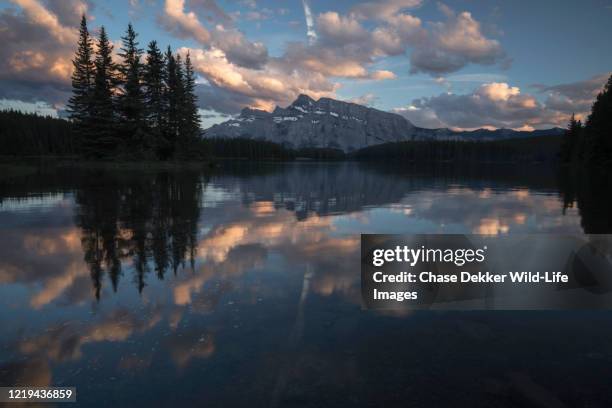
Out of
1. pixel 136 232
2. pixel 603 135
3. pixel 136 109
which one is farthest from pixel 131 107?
pixel 603 135

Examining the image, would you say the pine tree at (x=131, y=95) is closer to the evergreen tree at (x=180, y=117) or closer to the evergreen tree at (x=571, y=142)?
the evergreen tree at (x=180, y=117)

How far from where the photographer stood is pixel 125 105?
51625 mm

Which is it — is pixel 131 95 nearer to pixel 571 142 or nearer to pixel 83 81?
pixel 83 81

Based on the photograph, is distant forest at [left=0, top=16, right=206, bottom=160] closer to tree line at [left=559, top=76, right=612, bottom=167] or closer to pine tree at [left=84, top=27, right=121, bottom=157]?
pine tree at [left=84, top=27, right=121, bottom=157]

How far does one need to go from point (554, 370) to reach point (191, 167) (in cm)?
5829

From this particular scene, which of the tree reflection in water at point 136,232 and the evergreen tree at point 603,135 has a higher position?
the evergreen tree at point 603,135

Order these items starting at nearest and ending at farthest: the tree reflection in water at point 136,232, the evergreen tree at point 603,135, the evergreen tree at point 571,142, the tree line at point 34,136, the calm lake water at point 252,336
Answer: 1. the calm lake water at point 252,336
2. the tree reflection in water at point 136,232
3. the evergreen tree at point 603,135
4. the evergreen tree at point 571,142
5. the tree line at point 34,136

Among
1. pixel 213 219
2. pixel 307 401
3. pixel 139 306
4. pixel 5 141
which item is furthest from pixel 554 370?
pixel 5 141

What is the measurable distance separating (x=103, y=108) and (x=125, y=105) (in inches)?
123

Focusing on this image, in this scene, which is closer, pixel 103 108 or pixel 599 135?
pixel 103 108

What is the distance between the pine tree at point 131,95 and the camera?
172 ft

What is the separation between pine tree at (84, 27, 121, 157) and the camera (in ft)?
169

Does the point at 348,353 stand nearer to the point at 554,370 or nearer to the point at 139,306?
the point at 554,370

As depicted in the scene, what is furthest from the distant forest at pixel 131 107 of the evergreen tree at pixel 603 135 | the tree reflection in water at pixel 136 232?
the evergreen tree at pixel 603 135
